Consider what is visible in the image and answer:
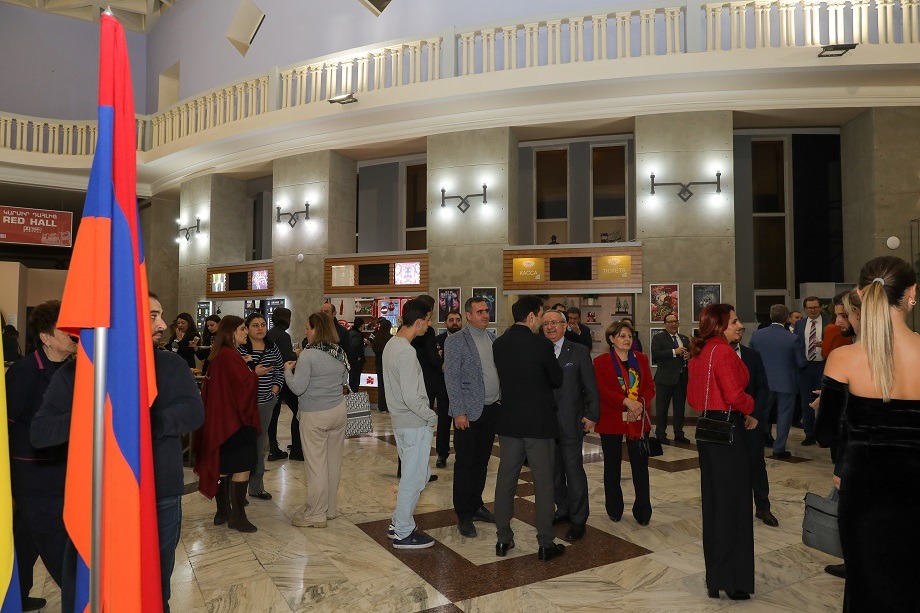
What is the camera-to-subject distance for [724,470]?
329 centimetres

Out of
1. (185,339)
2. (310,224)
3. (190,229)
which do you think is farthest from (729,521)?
(190,229)

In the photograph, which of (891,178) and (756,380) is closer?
(756,380)

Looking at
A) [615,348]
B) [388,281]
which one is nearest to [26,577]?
[615,348]

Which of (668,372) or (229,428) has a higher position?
(668,372)

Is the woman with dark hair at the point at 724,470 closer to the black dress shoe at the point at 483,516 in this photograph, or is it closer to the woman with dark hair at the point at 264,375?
the black dress shoe at the point at 483,516

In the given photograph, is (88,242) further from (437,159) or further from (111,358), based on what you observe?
(437,159)

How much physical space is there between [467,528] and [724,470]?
1.81 m

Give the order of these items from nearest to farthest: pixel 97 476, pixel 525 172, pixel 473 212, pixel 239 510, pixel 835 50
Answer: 1. pixel 97 476
2. pixel 239 510
3. pixel 835 50
4. pixel 473 212
5. pixel 525 172

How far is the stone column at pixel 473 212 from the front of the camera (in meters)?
10.7

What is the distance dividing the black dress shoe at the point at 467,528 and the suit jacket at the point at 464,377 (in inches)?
28.6

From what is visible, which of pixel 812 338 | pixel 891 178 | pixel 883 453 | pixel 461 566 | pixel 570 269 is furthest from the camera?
pixel 570 269

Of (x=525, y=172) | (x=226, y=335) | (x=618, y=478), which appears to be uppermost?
(x=525, y=172)

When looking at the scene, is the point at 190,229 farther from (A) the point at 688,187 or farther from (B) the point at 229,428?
(B) the point at 229,428

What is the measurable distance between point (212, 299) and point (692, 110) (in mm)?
10718
